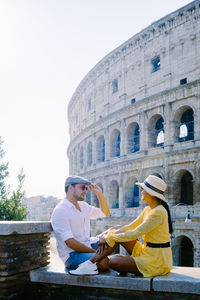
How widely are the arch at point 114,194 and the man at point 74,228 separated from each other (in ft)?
59.4

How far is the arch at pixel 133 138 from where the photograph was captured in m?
21.5

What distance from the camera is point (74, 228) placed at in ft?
14.5

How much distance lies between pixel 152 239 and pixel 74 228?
3.39 ft

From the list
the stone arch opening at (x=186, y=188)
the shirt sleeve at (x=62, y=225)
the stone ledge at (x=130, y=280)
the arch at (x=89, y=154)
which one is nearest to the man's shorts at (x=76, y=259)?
the stone ledge at (x=130, y=280)

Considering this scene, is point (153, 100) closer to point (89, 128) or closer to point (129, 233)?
point (89, 128)

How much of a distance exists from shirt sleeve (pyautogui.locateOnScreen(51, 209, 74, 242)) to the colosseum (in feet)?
43.5

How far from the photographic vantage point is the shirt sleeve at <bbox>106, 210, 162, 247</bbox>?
3873mm

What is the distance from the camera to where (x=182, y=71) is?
18.5m

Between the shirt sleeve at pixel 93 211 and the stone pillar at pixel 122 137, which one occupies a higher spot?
the stone pillar at pixel 122 137

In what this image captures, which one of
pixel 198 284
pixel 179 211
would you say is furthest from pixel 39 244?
pixel 179 211

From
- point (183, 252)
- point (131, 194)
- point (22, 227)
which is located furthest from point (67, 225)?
point (131, 194)

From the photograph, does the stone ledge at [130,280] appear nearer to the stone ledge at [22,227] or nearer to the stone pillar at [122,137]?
the stone ledge at [22,227]

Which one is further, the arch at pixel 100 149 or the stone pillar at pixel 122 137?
the arch at pixel 100 149

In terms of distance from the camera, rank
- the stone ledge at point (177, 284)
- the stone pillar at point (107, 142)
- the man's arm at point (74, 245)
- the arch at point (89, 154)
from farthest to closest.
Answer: the arch at point (89, 154) → the stone pillar at point (107, 142) → the man's arm at point (74, 245) → the stone ledge at point (177, 284)
